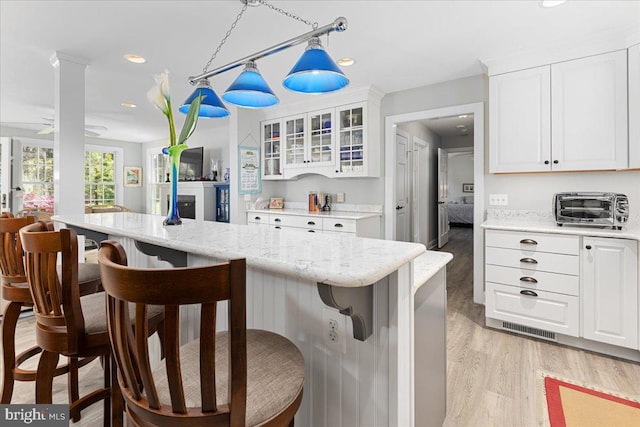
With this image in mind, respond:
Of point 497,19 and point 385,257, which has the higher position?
point 497,19

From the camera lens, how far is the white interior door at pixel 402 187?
15.0 ft

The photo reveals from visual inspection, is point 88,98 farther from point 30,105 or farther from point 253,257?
point 253,257

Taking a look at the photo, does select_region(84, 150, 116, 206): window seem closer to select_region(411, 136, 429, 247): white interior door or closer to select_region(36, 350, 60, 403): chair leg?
select_region(411, 136, 429, 247): white interior door

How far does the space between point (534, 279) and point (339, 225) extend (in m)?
1.92

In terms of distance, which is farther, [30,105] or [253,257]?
[30,105]

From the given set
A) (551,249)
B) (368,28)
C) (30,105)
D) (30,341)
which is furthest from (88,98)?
(551,249)

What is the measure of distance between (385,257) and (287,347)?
1.39 feet

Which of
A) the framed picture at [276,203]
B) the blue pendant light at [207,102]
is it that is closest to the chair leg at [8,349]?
the blue pendant light at [207,102]

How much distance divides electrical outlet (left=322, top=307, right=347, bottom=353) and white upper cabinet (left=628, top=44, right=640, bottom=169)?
2697 millimetres

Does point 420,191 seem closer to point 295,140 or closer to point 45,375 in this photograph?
point 295,140

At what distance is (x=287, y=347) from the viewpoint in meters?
0.98

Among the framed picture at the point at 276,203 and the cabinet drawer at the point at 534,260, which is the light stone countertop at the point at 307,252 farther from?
the framed picture at the point at 276,203

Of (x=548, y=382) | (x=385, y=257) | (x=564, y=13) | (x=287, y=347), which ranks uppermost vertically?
(x=564, y=13)

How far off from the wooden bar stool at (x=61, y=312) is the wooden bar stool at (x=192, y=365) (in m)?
0.33
